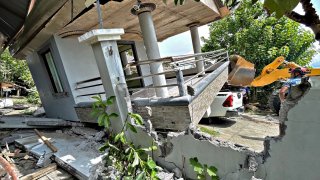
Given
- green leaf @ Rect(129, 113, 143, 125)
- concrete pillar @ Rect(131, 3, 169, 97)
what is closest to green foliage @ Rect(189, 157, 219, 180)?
green leaf @ Rect(129, 113, 143, 125)

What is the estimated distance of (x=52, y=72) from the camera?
7953 millimetres

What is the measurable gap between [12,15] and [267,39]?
473 inches

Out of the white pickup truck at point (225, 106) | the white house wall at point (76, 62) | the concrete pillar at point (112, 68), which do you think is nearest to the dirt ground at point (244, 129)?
the white pickup truck at point (225, 106)

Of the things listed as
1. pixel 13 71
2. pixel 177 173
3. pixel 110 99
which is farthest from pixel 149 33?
pixel 13 71

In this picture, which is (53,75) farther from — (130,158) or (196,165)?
(196,165)

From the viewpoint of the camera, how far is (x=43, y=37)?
6395 mm

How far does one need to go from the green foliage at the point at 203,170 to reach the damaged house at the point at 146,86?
9 centimetres

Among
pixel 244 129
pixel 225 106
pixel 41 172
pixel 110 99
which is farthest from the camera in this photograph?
pixel 244 129

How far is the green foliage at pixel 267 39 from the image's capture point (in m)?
12.2

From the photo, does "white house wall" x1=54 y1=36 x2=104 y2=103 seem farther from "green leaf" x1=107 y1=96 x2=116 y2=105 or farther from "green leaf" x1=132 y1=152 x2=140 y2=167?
"green leaf" x1=132 y1=152 x2=140 y2=167

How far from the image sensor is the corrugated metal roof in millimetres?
4880

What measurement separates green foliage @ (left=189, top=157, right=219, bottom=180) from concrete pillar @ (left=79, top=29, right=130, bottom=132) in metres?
1.67

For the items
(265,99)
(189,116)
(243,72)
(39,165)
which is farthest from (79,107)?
(265,99)

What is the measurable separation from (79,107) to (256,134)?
18.7ft
